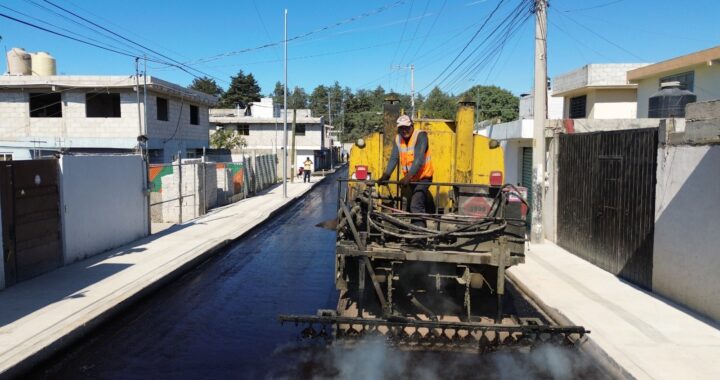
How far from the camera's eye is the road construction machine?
20.0 feet

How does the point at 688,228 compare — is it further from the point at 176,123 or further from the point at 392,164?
the point at 176,123

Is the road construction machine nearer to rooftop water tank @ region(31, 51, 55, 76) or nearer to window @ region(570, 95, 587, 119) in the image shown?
window @ region(570, 95, 587, 119)

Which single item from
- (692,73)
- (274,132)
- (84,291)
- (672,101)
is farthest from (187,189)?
(274,132)

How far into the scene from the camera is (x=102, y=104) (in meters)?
27.8

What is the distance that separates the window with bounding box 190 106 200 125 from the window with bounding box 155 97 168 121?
382 centimetres

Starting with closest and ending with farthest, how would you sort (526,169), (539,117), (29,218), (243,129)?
(29,218), (539,117), (526,169), (243,129)

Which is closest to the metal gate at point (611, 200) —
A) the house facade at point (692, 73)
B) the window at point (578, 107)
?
the house facade at point (692, 73)

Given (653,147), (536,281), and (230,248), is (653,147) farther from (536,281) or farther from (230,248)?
(230,248)

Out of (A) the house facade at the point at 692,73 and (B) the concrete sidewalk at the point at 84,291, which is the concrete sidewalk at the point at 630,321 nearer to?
(B) the concrete sidewalk at the point at 84,291

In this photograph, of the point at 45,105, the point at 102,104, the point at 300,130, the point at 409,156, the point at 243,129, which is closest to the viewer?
the point at 409,156

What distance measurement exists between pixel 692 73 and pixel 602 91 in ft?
23.4

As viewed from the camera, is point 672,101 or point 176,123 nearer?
point 672,101

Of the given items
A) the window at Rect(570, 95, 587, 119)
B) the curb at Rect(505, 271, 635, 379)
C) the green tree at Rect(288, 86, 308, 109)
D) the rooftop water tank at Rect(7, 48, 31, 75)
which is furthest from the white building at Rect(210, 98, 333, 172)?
the green tree at Rect(288, 86, 308, 109)

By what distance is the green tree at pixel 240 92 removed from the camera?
351ft
